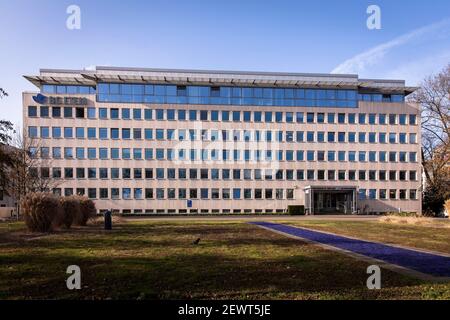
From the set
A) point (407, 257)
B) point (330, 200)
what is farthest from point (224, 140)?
point (407, 257)

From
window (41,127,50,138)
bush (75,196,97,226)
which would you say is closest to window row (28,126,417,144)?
window (41,127,50,138)

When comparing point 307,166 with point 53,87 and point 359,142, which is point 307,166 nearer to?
point 359,142

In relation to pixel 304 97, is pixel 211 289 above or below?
below

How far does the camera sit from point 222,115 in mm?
61688

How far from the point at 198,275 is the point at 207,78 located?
54.5 meters

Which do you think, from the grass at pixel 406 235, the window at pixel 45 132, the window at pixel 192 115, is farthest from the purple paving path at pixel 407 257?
the window at pixel 45 132

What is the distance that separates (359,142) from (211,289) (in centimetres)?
6129

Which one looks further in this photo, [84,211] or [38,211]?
[84,211]

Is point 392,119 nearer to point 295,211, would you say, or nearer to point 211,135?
point 295,211

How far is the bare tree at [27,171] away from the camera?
33281 millimetres

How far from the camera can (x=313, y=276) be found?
8.70m

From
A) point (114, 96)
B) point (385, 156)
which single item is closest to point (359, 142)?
point (385, 156)

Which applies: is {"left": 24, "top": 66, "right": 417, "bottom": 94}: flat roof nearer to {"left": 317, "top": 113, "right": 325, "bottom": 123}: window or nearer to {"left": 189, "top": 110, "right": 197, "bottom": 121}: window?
{"left": 189, "top": 110, "right": 197, "bottom": 121}: window
